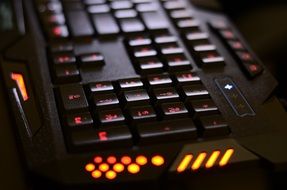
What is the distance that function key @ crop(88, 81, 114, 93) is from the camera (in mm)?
430

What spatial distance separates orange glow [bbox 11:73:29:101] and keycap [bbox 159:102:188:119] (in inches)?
4.7

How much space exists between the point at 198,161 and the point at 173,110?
52 mm

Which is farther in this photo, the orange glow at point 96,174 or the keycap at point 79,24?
the keycap at point 79,24

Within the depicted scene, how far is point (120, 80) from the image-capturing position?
45 cm

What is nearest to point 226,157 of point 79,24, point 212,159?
point 212,159

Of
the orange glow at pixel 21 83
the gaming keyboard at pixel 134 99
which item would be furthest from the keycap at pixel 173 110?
the orange glow at pixel 21 83

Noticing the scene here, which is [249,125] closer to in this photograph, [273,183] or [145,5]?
[273,183]

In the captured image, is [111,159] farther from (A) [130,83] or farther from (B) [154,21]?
(B) [154,21]

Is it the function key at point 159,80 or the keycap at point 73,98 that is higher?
the function key at point 159,80

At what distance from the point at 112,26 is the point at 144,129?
172mm

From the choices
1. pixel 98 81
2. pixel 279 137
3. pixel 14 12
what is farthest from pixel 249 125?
pixel 14 12

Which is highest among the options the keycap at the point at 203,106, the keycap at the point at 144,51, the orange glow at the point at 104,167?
the keycap at the point at 144,51

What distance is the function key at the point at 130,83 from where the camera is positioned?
0.44m

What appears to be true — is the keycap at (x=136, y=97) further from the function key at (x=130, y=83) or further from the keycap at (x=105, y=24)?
the keycap at (x=105, y=24)
